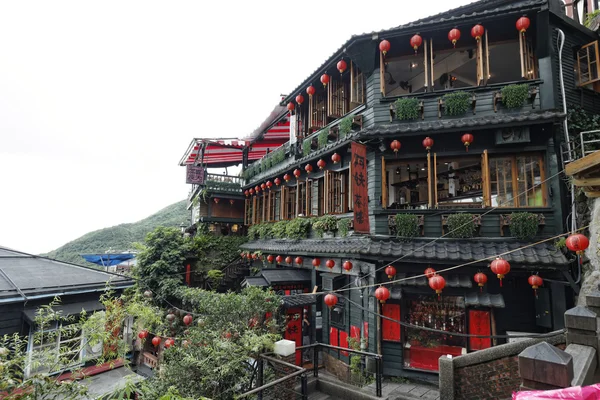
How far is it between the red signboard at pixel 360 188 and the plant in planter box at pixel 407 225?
1026 millimetres

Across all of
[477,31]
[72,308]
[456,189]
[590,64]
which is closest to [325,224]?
[456,189]

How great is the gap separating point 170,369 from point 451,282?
325 inches

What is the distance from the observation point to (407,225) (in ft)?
34.9

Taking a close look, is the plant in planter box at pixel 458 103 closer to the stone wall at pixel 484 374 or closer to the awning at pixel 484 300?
the awning at pixel 484 300

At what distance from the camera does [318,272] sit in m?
14.6

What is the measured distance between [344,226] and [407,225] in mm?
2392

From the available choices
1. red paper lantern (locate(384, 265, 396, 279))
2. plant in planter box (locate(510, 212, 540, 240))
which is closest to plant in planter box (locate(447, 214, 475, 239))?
plant in planter box (locate(510, 212, 540, 240))

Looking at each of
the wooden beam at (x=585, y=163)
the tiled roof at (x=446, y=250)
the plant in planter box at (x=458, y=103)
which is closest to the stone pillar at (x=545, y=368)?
the wooden beam at (x=585, y=163)

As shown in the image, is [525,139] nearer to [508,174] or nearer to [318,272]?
[508,174]

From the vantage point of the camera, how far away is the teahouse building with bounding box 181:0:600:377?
32.2 feet

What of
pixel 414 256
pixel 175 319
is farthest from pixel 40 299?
pixel 414 256

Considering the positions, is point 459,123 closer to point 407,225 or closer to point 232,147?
point 407,225

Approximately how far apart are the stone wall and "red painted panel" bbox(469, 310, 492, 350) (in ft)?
12.1

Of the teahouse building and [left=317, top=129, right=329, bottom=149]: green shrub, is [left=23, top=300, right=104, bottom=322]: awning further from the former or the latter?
[left=317, top=129, right=329, bottom=149]: green shrub
